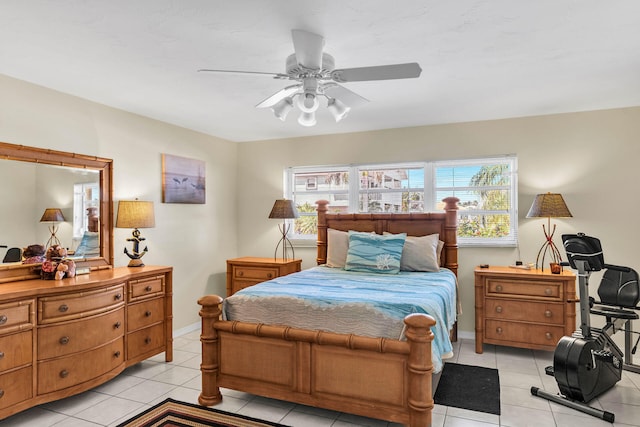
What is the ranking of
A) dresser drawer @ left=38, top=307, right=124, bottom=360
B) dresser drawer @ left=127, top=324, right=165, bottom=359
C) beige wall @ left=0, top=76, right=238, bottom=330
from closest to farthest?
1. dresser drawer @ left=38, top=307, right=124, bottom=360
2. beige wall @ left=0, top=76, right=238, bottom=330
3. dresser drawer @ left=127, top=324, right=165, bottom=359

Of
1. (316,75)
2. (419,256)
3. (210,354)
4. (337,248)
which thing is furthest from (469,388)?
(316,75)

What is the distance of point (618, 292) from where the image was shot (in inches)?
124

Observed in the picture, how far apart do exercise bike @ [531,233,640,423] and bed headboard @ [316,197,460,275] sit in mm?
1374

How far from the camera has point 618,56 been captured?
106 inches

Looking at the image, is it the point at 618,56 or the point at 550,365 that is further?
the point at 550,365

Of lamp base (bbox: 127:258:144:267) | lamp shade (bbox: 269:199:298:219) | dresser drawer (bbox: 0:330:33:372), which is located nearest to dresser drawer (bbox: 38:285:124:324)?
dresser drawer (bbox: 0:330:33:372)

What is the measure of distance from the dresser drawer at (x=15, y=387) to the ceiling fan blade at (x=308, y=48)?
8.82 feet

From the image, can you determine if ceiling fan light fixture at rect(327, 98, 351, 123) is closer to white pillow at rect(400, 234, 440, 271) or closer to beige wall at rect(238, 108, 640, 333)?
white pillow at rect(400, 234, 440, 271)

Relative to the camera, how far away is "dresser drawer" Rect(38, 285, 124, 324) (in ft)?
9.03

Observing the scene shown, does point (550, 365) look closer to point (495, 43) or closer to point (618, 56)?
point (618, 56)

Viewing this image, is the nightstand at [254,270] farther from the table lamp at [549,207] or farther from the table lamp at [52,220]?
the table lamp at [549,207]

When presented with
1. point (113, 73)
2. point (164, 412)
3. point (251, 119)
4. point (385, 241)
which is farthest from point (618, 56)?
point (164, 412)

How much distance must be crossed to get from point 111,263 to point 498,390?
361 cm

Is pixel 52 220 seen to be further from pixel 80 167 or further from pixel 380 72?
pixel 380 72
